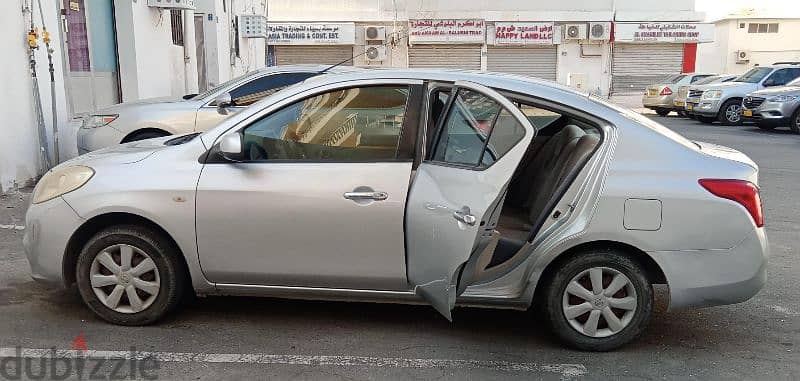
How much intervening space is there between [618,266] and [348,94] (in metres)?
1.91

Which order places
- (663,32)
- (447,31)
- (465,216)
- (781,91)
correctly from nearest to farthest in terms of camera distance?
(465,216) → (781,91) → (447,31) → (663,32)

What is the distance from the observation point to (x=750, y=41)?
39.5 metres

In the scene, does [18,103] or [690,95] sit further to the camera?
[690,95]

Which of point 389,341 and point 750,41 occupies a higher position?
point 750,41

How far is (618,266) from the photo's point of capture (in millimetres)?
4051

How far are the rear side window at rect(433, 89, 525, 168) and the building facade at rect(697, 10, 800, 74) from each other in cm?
3852

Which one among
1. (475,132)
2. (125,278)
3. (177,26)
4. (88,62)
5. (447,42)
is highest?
(177,26)

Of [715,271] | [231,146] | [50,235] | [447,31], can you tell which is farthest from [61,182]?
[447,31]

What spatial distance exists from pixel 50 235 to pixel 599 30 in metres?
30.9

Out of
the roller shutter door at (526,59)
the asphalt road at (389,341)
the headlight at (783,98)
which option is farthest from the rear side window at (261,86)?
the roller shutter door at (526,59)

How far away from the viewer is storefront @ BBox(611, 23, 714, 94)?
3256 centimetres

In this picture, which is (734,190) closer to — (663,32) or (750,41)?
(663,32)

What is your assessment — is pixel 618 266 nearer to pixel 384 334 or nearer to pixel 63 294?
pixel 384 334

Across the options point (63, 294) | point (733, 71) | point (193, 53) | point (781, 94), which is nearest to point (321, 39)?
point (193, 53)
